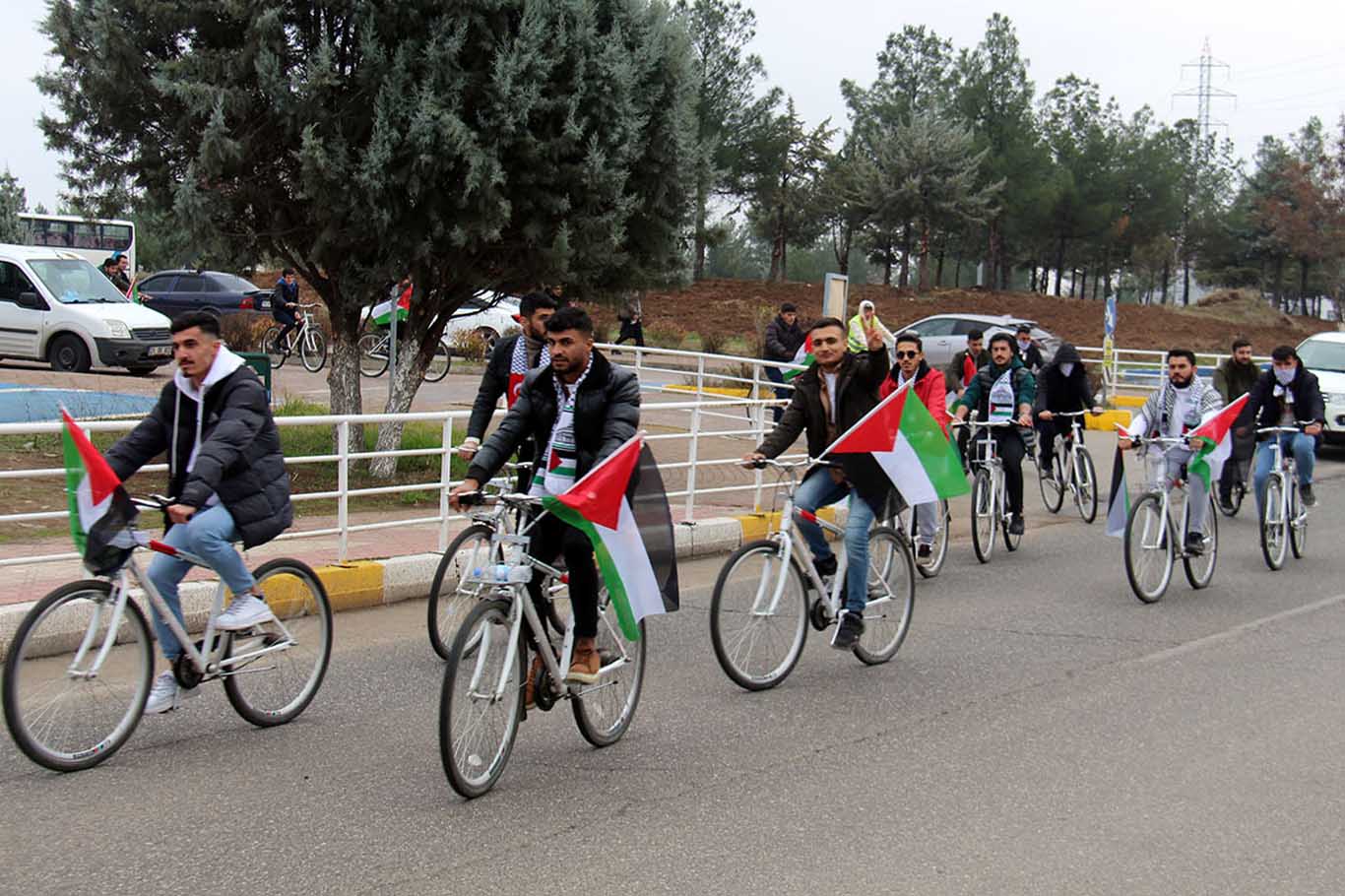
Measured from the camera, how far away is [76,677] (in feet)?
17.4

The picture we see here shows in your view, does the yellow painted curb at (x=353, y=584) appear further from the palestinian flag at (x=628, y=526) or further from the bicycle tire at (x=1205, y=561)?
the bicycle tire at (x=1205, y=561)

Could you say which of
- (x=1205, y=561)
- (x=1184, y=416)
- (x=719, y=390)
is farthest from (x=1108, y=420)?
(x=1184, y=416)

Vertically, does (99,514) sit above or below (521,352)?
below

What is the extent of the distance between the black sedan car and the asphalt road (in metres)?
23.3

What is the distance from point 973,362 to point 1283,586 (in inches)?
155

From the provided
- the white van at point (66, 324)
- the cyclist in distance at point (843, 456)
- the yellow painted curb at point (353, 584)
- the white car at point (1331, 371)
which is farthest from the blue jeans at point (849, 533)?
the white van at point (66, 324)

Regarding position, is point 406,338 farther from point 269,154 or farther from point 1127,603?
point 1127,603

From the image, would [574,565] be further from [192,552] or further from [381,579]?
[381,579]

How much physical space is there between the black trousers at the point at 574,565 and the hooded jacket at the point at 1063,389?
29.7ft

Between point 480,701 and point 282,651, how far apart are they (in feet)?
4.78

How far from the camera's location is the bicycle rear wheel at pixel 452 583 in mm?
7312

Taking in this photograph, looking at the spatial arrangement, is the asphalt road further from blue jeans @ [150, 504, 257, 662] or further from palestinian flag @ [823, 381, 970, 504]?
palestinian flag @ [823, 381, 970, 504]

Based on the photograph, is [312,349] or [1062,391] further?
[312,349]

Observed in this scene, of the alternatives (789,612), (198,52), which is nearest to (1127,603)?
(789,612)
